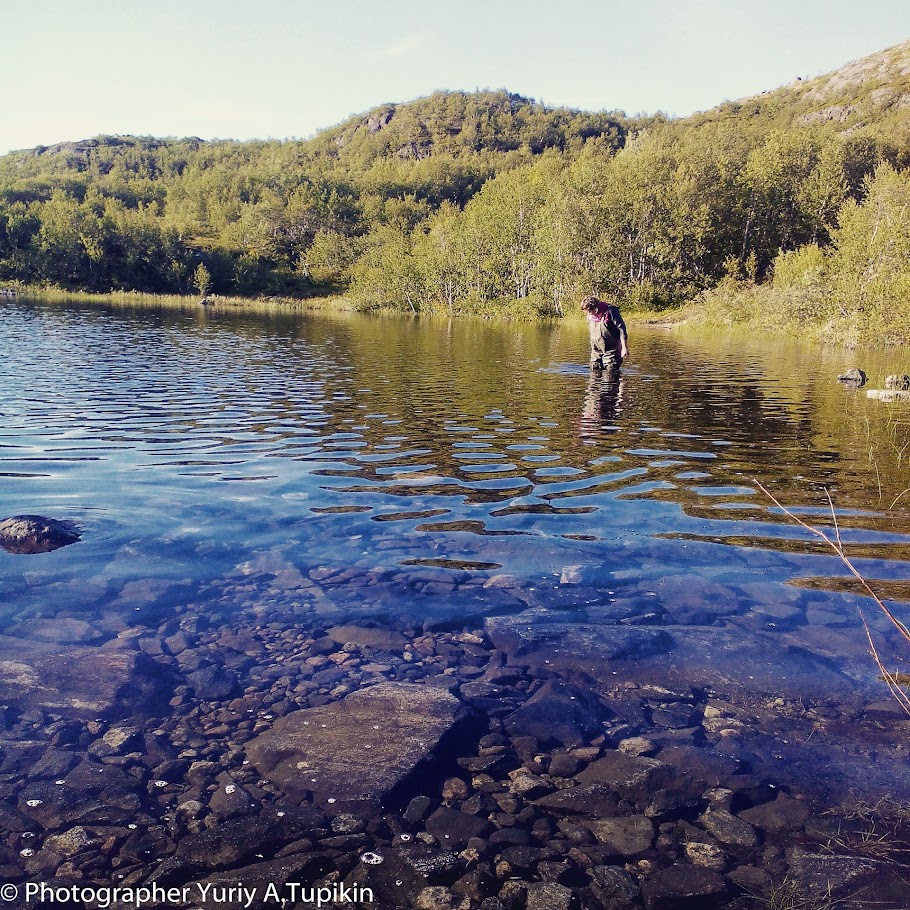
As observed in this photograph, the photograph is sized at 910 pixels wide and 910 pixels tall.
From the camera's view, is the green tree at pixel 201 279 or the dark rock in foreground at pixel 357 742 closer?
the dark rock in foreground at pixel 357 742

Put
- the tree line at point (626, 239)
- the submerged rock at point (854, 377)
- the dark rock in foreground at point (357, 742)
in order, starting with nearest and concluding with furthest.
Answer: the dark rock in foreground at point (357, 742)
the submerged rock at point (854, 377)
the tree line at point (626, 239)

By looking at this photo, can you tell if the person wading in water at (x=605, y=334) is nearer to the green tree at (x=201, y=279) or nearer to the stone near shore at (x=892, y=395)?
the stone near shore at (x=892, y=395)

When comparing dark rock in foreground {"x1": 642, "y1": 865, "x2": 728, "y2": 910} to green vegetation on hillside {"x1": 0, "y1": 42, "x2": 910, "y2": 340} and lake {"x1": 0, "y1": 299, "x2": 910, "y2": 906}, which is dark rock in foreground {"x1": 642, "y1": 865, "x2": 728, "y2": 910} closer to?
lake {"x1": 0, "y1": 299, "x2": 910, "y2": 906}

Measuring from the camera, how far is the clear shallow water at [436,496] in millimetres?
6188

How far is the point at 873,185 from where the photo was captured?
4394 cm

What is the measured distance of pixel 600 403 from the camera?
18188mm

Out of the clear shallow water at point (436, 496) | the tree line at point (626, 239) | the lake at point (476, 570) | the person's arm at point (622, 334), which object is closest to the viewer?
the lake at point (476, 570)

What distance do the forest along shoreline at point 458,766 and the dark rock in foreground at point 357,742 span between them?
0.01 meters

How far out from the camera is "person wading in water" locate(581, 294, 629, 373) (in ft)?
70.7

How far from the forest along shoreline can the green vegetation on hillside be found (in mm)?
32337

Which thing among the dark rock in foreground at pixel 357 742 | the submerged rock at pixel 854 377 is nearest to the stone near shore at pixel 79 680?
the dark rock in foreground at pixel 357 742

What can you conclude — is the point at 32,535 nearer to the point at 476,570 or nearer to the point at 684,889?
the point at 476,570

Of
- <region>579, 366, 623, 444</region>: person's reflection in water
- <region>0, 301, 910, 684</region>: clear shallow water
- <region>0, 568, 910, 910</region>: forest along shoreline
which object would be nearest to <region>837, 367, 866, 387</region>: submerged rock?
<region>0, 301, 910, 684</region>: clear shallow water

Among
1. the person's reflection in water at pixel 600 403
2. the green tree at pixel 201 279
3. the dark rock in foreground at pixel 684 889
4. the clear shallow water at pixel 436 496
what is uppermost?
the green tree at pixel 201 279
